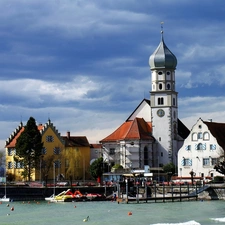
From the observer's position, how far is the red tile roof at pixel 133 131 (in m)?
129

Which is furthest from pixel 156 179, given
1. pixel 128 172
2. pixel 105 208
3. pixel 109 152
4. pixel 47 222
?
pixel 47 222

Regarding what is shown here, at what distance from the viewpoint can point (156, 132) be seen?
130250 mm

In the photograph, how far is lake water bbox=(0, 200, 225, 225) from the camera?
63688 mm

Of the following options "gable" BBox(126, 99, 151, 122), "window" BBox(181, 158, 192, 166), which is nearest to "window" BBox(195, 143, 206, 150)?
"window" BBox(181, 158, 192, 166)

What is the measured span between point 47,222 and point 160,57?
72021 mm

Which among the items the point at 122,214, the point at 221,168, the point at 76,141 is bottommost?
the point at 122,214

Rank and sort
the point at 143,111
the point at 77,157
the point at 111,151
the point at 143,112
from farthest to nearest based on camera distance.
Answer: the point at 143,111, the point at 143,112, the point at 77,157, the point at 111,151

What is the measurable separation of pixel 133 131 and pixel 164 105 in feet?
24.4

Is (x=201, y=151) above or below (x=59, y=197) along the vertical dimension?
above

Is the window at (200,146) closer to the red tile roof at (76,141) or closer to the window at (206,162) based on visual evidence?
the window at (206,162)

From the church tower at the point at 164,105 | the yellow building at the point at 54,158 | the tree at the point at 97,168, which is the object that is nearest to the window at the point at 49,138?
the yellow building at the point at 54,158

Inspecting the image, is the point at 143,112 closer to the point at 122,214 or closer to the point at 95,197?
the point at 95,197

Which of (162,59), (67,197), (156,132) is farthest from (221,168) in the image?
(162,59)

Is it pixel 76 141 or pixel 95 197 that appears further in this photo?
pixel 76 141
